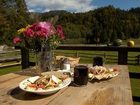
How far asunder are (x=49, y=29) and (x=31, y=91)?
0.74 metres

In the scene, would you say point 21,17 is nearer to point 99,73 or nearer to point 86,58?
point 86,58

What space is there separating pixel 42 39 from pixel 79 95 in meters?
0.74

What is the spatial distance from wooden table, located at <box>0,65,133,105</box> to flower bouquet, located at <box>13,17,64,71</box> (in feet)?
1.19

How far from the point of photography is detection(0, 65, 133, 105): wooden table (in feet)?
4.96

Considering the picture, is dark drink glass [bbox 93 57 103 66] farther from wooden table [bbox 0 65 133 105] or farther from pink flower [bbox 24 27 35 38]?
pink flower [bbox 24 27 35 38]

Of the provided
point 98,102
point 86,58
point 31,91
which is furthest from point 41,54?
point 86,58

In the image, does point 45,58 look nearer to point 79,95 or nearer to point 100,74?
point 100,74

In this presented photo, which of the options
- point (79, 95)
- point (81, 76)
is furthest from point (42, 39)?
point (79, 95)

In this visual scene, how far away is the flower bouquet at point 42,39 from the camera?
2176mm

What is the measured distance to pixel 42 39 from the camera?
7.25 feet

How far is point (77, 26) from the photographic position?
48.9 m

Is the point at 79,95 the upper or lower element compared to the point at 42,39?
lower

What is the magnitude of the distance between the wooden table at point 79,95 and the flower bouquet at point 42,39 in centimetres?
36

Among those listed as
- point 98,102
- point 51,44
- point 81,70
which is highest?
point 51,44
